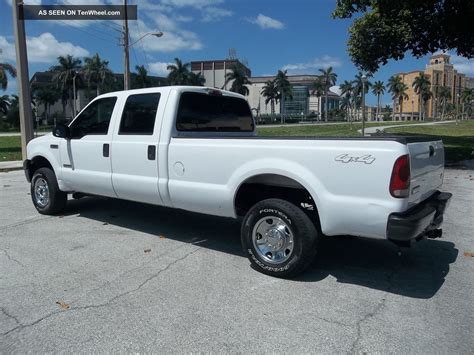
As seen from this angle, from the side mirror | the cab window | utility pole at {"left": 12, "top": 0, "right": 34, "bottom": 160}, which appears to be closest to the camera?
the cab window

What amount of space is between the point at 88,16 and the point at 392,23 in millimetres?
12036

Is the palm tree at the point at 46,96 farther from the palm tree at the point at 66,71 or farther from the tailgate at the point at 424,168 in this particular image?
the tailgate at the point at 424,168

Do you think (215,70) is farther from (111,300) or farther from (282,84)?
(111,300)

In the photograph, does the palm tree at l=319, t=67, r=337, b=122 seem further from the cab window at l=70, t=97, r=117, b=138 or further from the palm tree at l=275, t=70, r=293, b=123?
the cab window at l=70, t=97, r=117, b=138

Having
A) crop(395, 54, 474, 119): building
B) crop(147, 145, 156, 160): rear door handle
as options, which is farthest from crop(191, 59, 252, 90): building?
crop(147, 145, 156, 160): rear door handle

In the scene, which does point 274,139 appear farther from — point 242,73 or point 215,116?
point 242,73

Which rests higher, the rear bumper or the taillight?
the taillight

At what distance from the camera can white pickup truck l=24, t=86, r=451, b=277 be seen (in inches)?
153

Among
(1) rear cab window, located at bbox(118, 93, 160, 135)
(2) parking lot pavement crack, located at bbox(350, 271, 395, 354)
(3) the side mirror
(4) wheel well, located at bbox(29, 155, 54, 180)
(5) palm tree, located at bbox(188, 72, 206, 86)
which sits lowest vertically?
(2) parking lot pavement crack, located at bbox(350, 271, 395, 354)

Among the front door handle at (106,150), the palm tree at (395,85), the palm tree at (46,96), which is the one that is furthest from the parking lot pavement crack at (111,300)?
the palm tree at (395,85)

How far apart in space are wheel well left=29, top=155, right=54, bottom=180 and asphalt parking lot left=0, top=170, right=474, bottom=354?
49.0 inches

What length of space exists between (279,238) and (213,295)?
2.92 ft

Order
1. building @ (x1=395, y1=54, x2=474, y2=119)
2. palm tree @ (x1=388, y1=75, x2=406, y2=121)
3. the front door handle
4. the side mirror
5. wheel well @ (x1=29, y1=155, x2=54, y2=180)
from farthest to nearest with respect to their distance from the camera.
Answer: building @ (x1=395, y1=54, x2=474, y2=119), palm tree @ (x1=388, y1=75, x2=406, y2=121), wheel well @ (x1=29, y1=155, x2=54, y2=180), the side mirror, the front door handle

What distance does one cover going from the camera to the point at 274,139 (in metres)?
4.49
